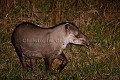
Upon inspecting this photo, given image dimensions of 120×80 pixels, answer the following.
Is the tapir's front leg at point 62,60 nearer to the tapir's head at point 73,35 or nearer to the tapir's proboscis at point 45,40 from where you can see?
the tapir's proboscis at point 45,40

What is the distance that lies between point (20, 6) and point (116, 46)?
8.81 feet

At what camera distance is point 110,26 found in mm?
8383

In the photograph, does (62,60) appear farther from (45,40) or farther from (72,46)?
(72,46)

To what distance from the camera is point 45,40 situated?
676 cm

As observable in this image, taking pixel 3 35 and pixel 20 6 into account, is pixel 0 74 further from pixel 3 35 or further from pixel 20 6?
pixel 20 6

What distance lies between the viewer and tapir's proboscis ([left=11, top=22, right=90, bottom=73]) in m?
6.74

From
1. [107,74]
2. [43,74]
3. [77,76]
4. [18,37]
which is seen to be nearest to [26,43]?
[18,37]

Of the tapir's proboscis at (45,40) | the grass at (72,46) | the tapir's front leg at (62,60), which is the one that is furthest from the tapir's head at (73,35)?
the grass at (72,46)

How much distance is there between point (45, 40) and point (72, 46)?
1.34 meters

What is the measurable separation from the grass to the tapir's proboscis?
0.34m

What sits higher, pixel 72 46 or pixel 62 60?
pixel 72 46

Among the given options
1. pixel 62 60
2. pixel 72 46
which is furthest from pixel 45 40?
pixel 72 46

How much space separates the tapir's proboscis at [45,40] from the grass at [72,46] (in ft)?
1.11

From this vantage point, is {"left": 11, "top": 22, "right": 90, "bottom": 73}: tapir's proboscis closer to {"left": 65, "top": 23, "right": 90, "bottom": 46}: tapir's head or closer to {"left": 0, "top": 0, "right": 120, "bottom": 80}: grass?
{"left": 65, "top": 23, "right": 90, "bottom": 46}: tapir's head
